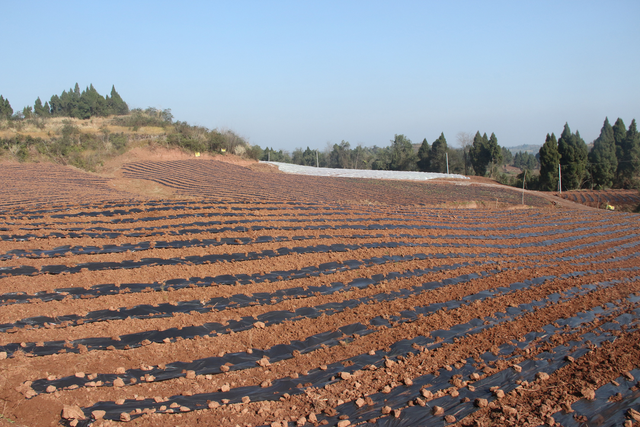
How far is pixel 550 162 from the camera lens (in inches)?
1310

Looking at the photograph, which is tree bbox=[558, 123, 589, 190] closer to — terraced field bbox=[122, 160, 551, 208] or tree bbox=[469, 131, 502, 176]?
tree bbox=[469, 131, 502, 176]

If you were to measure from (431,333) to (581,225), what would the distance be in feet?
36.2

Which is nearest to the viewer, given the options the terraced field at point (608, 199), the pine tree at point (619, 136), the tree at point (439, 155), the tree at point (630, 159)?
the terraced field at point (608, 199)

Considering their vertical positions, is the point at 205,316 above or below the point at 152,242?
below

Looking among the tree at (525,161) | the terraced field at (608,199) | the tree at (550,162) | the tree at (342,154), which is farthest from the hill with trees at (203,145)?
the tree at (525,161)

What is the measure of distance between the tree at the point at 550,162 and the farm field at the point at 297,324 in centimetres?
2876

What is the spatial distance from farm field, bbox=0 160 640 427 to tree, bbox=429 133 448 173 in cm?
3874

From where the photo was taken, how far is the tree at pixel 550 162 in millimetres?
33188

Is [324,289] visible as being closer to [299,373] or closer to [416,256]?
[299,373]

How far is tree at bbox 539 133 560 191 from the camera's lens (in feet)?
109

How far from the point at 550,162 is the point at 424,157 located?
55.0ft

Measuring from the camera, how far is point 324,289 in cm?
538

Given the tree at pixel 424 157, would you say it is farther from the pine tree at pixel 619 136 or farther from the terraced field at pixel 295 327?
the terraced field at pixel 295 327

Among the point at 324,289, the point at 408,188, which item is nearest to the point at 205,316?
the point at 324,289
